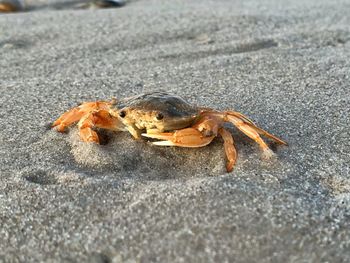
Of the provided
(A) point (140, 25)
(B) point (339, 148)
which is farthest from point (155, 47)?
(B) point (339, 148)

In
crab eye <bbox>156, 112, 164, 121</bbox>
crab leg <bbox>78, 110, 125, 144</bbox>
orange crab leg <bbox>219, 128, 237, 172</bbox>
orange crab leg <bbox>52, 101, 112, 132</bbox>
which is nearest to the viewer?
orange crab leg <bbox>219, 128, 237, 172</bbox>

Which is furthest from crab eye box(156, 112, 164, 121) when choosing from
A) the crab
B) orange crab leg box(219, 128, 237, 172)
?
orange crab leg box(219, 128, 237, 172)

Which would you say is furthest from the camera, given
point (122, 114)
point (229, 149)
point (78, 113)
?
point (78, 113)

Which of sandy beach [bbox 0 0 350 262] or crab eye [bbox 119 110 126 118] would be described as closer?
sandy beach [bbox 0 0 350 262]

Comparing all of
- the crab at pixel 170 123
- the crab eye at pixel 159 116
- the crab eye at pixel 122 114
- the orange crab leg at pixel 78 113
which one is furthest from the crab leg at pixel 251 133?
the orange crab leg at pixel 78 113

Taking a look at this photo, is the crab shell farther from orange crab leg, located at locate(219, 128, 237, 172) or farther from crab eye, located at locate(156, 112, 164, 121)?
orange crab leg, located at locate(219, 128, 237, 172)

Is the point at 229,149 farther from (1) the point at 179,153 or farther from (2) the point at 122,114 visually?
(2) the point at 122,114

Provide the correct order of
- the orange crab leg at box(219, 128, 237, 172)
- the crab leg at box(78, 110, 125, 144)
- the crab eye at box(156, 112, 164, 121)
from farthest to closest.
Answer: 1. the crab leg at box(78, 110, 125, 144)
2. the crab eye at box(156, 112, 164, 121)
3. the orange crab leg at box(219, 128, 237, 172)

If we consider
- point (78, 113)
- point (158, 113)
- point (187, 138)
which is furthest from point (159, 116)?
point (78, 113)
